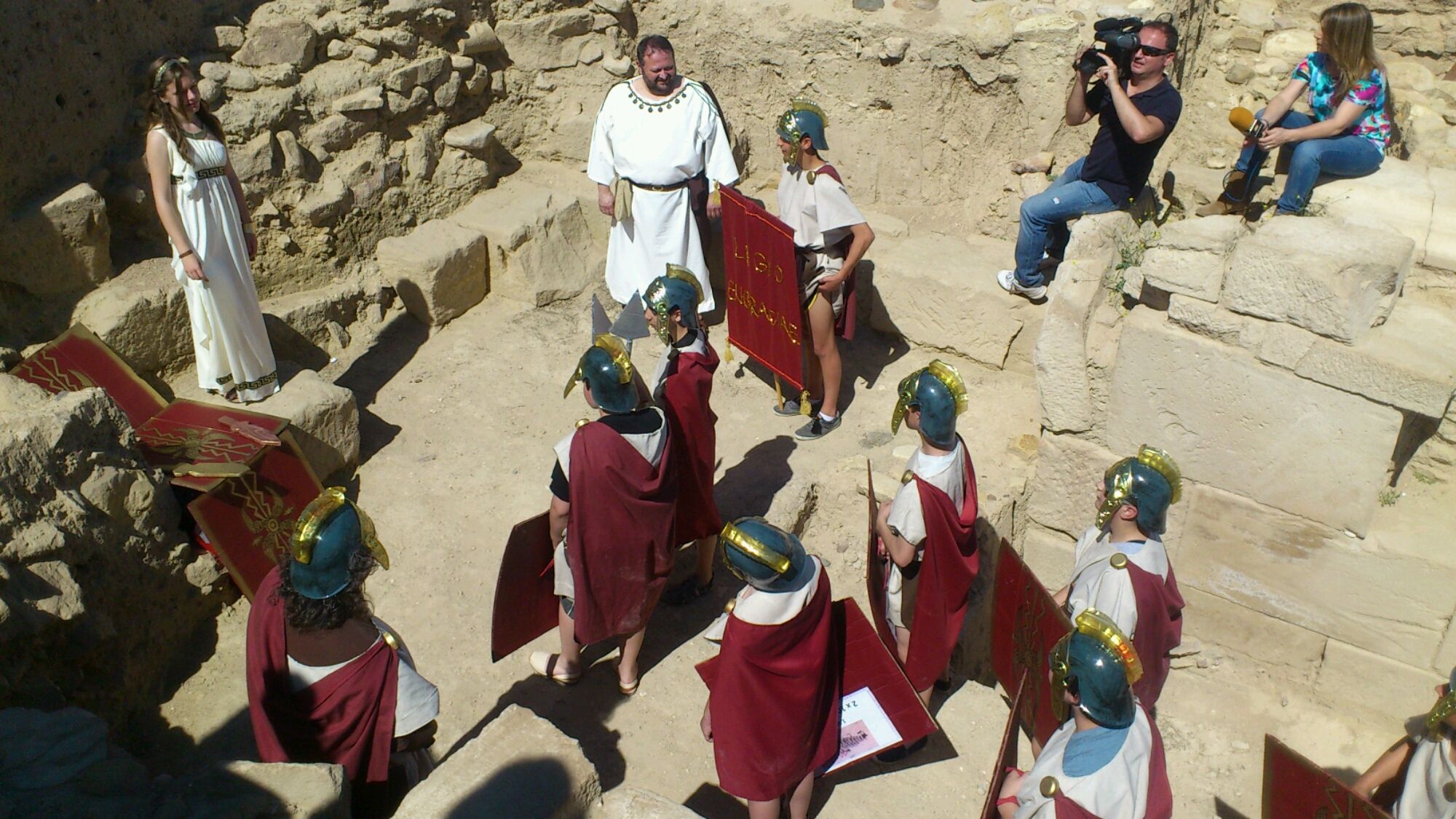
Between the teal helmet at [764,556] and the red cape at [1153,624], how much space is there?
1.23 metres

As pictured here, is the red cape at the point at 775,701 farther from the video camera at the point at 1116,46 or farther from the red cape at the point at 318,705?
the video camera at the point at 1116,46

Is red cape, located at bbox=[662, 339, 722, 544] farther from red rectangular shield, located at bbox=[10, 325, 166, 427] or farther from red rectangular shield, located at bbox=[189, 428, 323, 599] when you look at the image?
red rectangular shield, located at bbox=[10, 325, 166, 427]

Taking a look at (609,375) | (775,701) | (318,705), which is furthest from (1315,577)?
(318,705)

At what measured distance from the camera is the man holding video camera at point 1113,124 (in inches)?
217

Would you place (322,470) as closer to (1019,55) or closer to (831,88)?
(831,88)

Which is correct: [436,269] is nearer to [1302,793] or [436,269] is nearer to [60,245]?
[60,245]

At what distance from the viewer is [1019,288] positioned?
6461mm

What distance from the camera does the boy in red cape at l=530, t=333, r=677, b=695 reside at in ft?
13.5

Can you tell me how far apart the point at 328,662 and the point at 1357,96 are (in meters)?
4.92

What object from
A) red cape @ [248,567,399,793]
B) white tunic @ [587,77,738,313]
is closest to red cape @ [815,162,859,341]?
white tunic @ [587,77,738,313]

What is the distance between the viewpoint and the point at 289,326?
6.61 metres

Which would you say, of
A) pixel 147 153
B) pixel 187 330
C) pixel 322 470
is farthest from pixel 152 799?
pixel 187 330

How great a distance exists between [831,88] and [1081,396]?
357 cm

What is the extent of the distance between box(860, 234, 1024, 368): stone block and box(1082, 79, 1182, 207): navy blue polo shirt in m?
0.95
